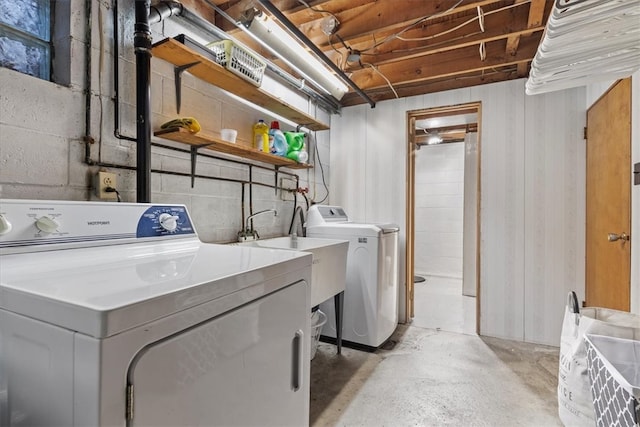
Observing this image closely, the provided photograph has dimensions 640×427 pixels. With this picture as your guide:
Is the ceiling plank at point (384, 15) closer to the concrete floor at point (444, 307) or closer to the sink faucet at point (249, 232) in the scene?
the sink faucet at point (249, 232)

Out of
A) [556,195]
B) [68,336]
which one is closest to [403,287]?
[556,195]

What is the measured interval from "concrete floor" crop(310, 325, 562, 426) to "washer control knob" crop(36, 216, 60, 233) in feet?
5.01

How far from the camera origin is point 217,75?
1.80 meters

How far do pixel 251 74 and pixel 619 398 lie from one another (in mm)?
2243

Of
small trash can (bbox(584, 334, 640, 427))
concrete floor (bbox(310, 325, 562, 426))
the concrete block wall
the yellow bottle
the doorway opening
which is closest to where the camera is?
small trash can (bbox(584, 334, 640, 427))

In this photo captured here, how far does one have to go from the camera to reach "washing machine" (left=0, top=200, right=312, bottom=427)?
0.52 m

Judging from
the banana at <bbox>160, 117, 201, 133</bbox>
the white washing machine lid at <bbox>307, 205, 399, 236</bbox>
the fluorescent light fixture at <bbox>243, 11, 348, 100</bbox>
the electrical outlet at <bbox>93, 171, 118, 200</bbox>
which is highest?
the fluorescent light fixture at <bbox>243, 11, 348, 100</bbox>

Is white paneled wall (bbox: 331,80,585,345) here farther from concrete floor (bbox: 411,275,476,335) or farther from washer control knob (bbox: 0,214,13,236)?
washer control knob (bbox: 0,214,13,236)

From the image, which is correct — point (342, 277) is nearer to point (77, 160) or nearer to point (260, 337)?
point (260, 337)

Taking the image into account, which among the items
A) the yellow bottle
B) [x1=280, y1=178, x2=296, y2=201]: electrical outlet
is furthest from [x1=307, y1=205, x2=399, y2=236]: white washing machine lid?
the yellow bottle

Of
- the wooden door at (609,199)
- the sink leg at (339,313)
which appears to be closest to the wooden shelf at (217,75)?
the sink leg at (339,313)

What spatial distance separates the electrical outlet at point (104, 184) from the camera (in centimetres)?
133

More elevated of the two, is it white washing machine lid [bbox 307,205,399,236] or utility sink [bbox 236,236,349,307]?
white washing machine lid [bbox 307,205,399,236]

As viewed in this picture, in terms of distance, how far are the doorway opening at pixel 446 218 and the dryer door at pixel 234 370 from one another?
2606 millimetres
